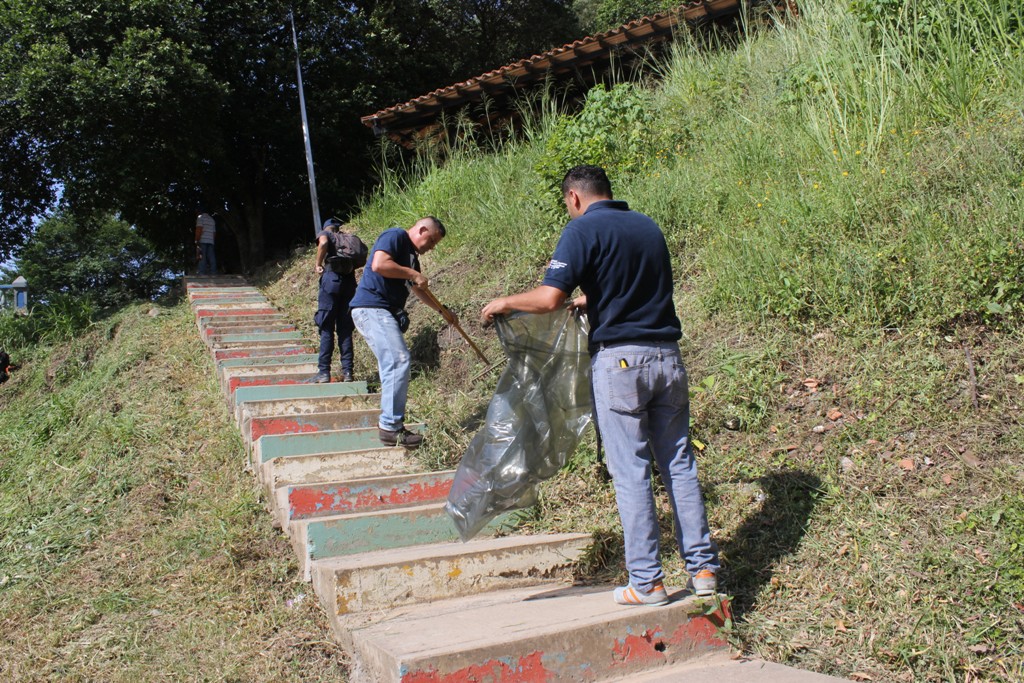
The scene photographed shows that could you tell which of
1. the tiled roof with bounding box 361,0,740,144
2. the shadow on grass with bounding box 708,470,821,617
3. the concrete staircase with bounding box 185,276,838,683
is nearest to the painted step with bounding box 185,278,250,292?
the tiled roof with bounding box 361,0,740,144

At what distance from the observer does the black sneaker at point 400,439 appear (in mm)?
5066

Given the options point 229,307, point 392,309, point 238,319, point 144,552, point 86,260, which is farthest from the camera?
point 86,260

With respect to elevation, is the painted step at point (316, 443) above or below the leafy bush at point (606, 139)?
below

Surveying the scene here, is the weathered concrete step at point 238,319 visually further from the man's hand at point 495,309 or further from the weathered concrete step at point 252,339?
the man's hand at point 495,309

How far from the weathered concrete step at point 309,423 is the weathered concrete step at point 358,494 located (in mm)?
858

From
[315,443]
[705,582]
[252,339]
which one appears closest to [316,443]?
[315,443]

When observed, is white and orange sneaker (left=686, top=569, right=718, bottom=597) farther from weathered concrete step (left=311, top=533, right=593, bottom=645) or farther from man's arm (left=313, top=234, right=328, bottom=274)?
man's arm (left=313, top=234, right=328, bottom=274)

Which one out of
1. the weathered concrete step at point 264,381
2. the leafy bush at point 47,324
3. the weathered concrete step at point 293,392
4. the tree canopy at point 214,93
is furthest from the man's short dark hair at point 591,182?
the tree canopy at point 214,93

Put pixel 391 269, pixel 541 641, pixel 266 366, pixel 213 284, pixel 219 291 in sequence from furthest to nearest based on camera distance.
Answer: pixel 213 284 < pixel 219 291 < pixel 266 366 < pixel 391 269 < pixel 541 641

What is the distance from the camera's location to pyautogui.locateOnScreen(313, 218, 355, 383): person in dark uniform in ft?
22.0

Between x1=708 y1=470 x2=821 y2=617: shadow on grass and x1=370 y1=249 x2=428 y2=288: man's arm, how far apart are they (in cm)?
247

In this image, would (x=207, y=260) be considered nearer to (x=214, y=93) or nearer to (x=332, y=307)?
(x=214, y=93)

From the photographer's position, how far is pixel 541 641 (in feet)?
8.84

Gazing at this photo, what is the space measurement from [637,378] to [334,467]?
2.46m
